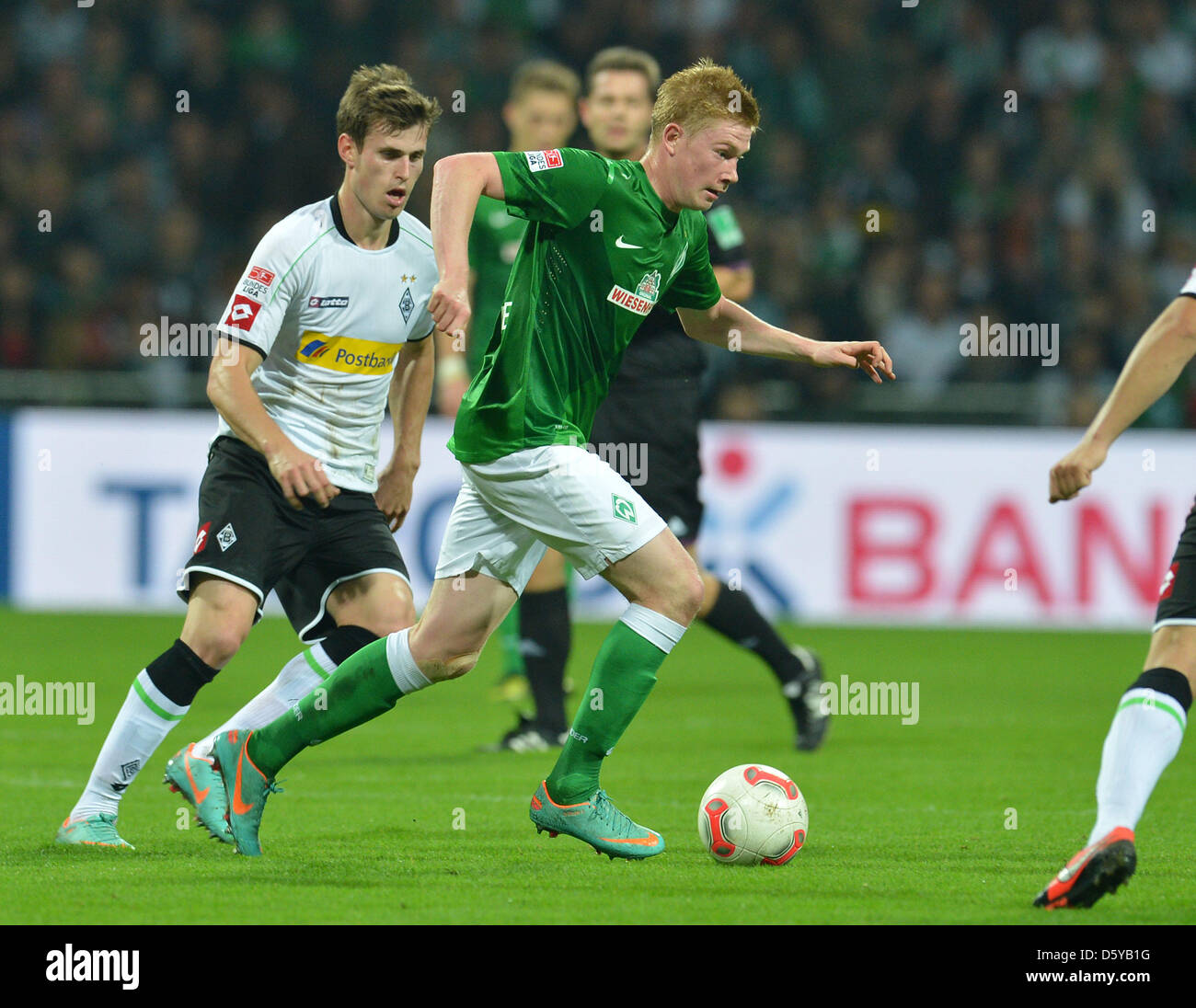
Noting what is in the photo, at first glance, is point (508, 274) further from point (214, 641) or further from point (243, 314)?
point (214, 641)

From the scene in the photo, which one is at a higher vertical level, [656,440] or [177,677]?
[656,440]

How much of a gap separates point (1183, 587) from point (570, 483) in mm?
1576

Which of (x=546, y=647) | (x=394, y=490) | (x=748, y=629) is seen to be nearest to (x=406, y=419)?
(x=394, y=490)

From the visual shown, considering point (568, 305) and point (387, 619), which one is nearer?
point (568, 305)

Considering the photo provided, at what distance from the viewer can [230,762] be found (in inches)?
197

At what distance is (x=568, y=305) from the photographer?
4938 millimetres

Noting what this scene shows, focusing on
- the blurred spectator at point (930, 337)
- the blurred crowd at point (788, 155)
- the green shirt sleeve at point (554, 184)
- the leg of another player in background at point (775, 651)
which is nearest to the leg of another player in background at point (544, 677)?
the leg of another player in background at point (775, 651)

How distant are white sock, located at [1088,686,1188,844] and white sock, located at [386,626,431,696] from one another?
1843 mm

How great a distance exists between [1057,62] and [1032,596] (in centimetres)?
615

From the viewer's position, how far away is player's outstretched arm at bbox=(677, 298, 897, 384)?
203 inches

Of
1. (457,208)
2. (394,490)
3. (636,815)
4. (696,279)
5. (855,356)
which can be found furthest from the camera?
(636,815)

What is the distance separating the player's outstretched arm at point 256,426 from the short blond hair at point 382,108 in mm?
724

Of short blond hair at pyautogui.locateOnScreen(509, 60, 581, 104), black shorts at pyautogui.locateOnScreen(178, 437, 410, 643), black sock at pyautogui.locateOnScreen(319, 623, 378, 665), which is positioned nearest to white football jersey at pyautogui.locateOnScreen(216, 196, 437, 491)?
black shorts at pyautogui.locateOnScreen(178, 437, 410, 643)
